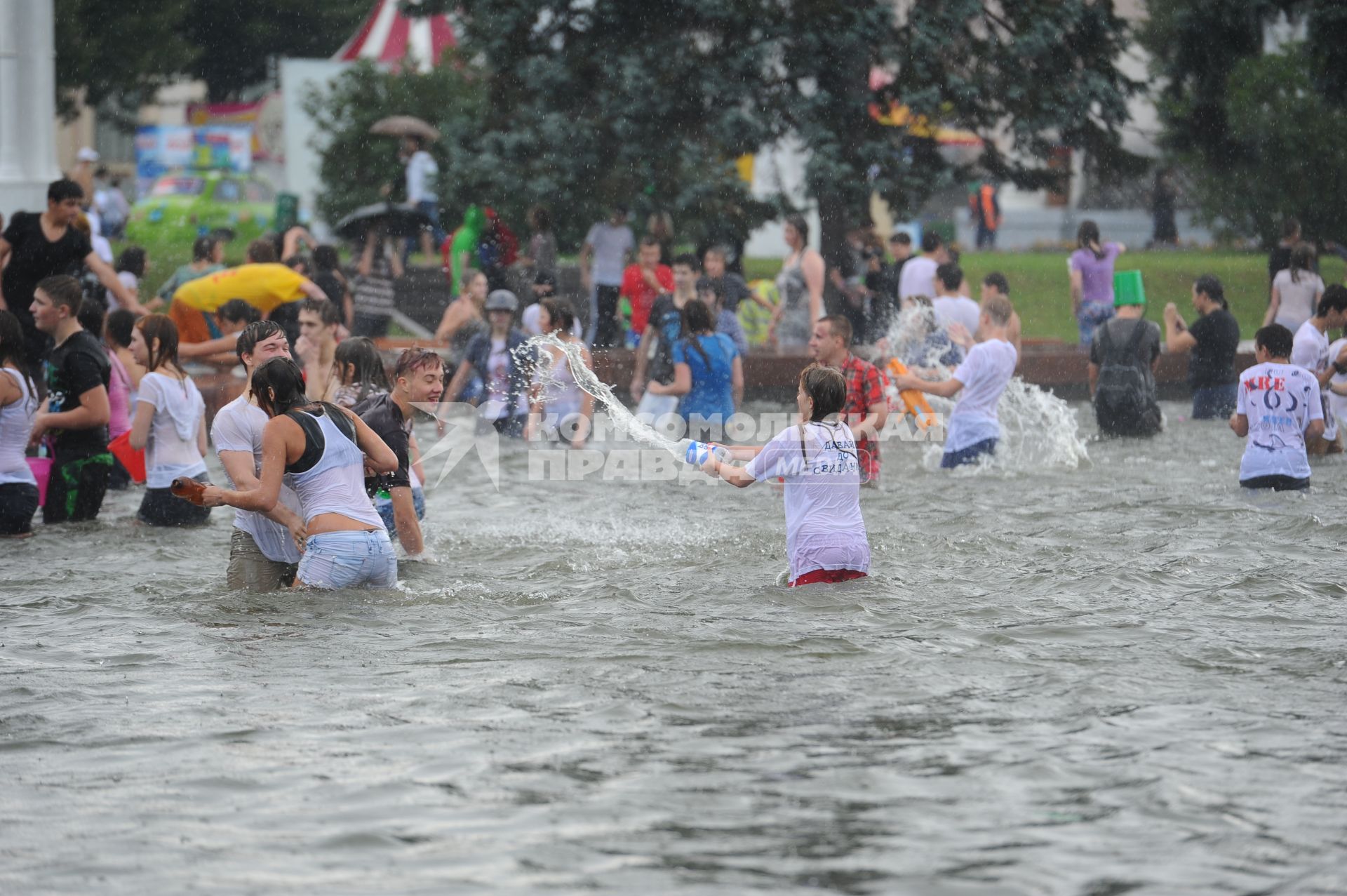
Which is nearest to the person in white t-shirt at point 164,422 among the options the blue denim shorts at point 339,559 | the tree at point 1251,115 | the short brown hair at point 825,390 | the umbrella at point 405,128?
the blue denim shorts at point 339,559

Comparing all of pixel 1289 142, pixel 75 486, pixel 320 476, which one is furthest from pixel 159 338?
pixel 1289 142

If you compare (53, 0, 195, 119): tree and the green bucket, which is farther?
(53, 0, 195, 119): tree

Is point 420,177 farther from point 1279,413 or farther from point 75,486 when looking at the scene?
point 1279,413

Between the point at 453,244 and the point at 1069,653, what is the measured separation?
14.4 metres

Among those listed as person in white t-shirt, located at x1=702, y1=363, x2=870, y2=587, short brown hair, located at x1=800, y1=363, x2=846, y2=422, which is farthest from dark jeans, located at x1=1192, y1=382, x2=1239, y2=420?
short brown hair, located at x1=800, y1=363, x2=846, y2=422

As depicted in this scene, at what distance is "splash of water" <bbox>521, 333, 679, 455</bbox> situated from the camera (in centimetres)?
1145

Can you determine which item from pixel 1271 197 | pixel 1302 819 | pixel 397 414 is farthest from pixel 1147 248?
pixel 1302 819

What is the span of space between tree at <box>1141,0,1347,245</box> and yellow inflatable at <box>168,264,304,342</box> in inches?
595

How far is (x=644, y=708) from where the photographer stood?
21.9ft

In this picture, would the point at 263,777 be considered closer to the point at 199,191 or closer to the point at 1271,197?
the point at 1271,197

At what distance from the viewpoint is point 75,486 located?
10992mm

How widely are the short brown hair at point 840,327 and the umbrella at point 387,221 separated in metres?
9.65

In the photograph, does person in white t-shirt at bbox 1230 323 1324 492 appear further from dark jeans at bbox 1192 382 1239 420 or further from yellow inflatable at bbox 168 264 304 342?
yellow inflatable at bbox 168 264 304 342

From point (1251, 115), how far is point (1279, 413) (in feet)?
51.6
